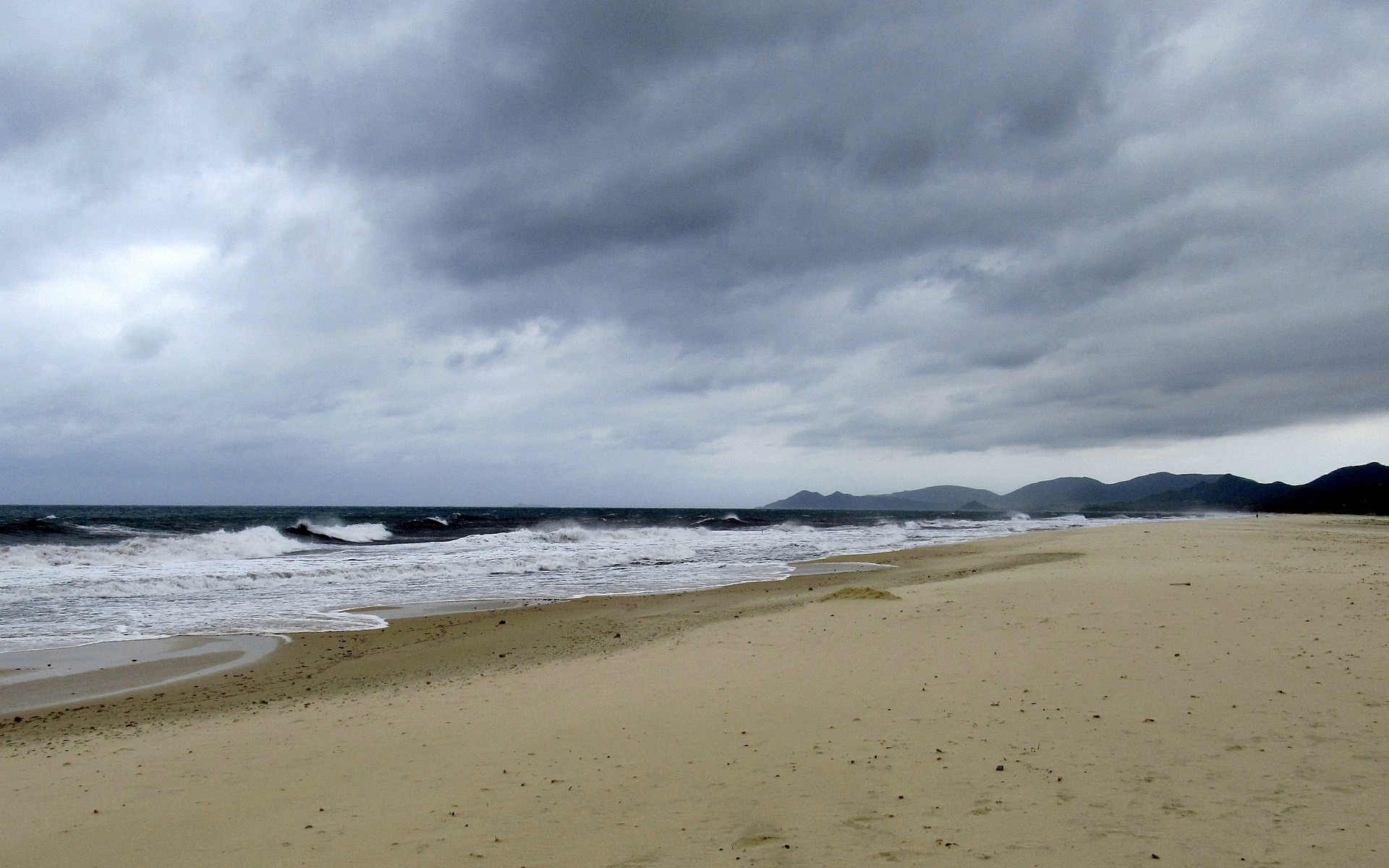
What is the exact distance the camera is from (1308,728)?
5.05 metres

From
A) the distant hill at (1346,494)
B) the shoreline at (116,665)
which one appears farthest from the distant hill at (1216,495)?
the shoreline at (116,665)

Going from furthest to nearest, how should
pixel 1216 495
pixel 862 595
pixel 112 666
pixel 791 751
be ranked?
pixel 1216 495
pixel 862 595
pixel 112 666
pixel 791 751

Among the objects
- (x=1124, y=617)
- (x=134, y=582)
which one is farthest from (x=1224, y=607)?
(x=134, y=582)

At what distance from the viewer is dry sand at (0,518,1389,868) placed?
3957 mm

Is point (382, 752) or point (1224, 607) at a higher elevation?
point (1224, 607)

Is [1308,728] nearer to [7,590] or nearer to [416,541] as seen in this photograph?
[7,590]

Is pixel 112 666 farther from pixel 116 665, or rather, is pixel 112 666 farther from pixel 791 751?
pixel 791 751

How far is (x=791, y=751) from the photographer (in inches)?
210

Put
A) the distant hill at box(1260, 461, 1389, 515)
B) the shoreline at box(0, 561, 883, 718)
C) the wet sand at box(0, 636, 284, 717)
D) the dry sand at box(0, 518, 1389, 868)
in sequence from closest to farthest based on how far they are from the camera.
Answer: the dry sand at box(0, 518, 1389, 868) < the shoreline at box(0, 561, 883, 718) < the wet sand at box(0, 636, 284, 717) < the distant hill at box(1260, 461, 1389, 515)

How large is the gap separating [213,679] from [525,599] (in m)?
8.28

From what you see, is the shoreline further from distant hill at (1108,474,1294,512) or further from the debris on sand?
distant hill at (1108,474,1294,512)

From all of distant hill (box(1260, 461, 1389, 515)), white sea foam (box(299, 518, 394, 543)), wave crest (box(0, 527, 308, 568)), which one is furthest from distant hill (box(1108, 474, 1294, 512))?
wave crest (box(0, 527, 308, 568))

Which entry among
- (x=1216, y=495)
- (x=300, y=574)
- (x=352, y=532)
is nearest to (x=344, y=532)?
(x=352, y=532)

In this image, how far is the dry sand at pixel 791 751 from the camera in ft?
13.0
